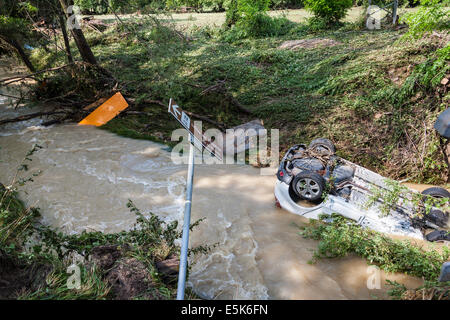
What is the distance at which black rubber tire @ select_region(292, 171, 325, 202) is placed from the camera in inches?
205

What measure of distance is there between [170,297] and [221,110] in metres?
7.89

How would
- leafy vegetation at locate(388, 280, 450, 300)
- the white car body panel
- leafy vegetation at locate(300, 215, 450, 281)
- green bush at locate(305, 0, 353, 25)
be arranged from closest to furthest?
1. leafy vegetation at locate(388, 280, 450, 300)
2. leafy vegetation at locate(300, 215, 450, 281)
3. the white car body panel
4. green bush at locate(305, 0, 353, 25)

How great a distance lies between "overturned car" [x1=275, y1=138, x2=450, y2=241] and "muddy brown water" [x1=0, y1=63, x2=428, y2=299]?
471mm

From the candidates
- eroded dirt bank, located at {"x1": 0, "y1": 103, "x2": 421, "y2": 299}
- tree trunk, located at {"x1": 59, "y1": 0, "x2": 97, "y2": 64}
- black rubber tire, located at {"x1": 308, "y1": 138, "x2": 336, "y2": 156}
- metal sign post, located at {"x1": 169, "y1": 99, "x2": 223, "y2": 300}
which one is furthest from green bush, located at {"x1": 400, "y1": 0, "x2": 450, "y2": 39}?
tree trunk, located at {"x1": 59, "y1": 0, "x2": 97, "y2": 64}

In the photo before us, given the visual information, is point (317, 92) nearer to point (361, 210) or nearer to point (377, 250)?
point (361, 210)

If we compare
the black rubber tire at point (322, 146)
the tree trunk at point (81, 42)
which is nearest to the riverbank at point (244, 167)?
the black rubber tire at point (322, 146)

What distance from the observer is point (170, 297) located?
3.15 m

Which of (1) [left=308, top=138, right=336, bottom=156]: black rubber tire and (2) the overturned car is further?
(1) [left=308, top=138, right=336, bottom=156]: black rubber tire

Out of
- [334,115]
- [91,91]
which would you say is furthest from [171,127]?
[334,115]

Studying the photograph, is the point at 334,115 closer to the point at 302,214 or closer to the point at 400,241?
the point at 302,214

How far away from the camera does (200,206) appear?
619 cm

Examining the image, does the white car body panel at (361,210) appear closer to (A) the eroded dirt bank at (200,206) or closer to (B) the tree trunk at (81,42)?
(A) the eroded dirt bank at (200,206)

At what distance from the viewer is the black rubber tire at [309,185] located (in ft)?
17.1

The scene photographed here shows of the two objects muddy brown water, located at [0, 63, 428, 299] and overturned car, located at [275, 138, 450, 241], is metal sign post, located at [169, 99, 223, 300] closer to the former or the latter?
muddy brown water, located at [0, 63, 428, 299]
